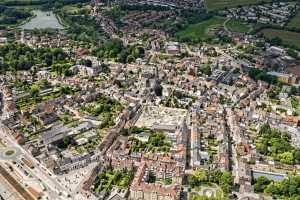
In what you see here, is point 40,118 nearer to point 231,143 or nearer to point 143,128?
point 143,128

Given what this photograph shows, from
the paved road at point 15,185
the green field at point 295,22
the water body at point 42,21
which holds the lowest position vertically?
the paved road at point 15,185

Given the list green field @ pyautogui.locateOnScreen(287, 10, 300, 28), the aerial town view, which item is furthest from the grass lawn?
green field @ pyautogui.locateOnScreen(287, 10, 300, 28)

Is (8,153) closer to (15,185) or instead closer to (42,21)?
(15,185)

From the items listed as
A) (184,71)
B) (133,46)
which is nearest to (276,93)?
(184,71)

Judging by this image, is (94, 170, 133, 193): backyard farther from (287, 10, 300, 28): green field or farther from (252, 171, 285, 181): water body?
(287, 10, 300, 28): green field

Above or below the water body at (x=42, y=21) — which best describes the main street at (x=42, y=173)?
below

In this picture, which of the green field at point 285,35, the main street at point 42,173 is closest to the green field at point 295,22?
the green field at point 285,35

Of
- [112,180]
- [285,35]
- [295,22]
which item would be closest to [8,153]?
[112,180]

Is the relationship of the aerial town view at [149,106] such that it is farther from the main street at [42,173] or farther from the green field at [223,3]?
the green field at [223,3]
